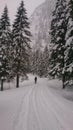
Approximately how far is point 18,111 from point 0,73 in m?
21.6

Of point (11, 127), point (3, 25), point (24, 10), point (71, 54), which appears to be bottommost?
point (11, 127)

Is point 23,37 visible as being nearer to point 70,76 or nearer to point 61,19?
point 61,19

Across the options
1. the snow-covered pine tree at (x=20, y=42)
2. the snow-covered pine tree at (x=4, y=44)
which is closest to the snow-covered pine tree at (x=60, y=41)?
the snow-covered pine tree at (x=20, y=42)

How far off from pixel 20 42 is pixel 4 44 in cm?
291

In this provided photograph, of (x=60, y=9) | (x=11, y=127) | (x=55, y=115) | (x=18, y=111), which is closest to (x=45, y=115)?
A: (x=55, y=115)

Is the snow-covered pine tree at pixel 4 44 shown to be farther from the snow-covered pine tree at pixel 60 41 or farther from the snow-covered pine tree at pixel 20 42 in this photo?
the snow-covered pine tree at pixel 60 41

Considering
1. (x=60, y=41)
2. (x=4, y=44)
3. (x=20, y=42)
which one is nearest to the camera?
(x=60, y=41)

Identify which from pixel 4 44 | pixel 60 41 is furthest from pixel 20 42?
pixel 60 41

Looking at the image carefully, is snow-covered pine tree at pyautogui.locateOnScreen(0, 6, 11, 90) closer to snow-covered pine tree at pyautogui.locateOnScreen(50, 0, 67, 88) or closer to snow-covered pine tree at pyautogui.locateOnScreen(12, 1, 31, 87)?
snow-covered pine tree at pyautogui.locateOnScreen(12, 1, 31, 87)

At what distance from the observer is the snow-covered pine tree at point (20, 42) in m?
32.7

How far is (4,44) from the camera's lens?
3428cm

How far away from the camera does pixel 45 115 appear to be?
37.8 ft

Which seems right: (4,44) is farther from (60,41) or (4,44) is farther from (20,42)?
(60,41)

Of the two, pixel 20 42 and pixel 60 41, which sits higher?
pixel 20 42
